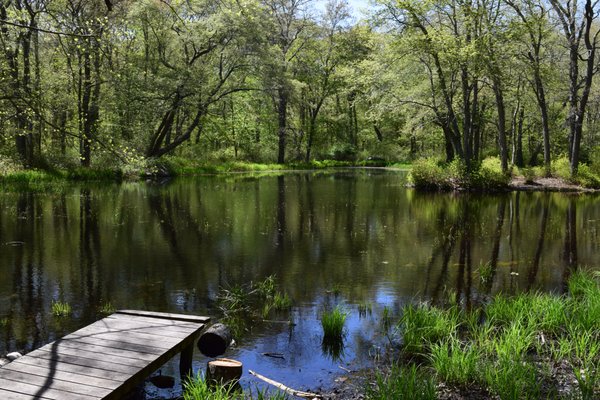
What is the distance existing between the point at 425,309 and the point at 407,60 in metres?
24.7

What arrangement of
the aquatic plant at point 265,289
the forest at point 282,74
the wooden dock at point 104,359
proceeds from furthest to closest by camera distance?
the forest at point 282,74 < the aquatic plant at point 265,289 < the wooden dock at point 104,359

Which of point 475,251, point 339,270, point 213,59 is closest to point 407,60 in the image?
point 213,59

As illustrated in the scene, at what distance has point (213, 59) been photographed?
39.4m

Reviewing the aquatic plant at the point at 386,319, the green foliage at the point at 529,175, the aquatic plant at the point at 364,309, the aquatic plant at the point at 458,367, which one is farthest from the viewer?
the green foliage at the point at 529,175

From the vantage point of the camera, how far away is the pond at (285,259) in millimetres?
7371

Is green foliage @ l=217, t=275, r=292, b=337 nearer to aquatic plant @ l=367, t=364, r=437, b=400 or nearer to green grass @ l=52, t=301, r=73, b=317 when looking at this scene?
green grass @ l=52, t=301, r=73, b=317

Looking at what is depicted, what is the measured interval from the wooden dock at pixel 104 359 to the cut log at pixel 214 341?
0.90 ft

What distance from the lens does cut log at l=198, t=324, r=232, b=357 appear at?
6.48 m

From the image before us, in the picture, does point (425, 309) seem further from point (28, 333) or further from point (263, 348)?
point (28, 333)

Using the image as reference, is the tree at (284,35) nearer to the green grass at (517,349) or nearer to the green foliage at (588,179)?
the green foliage at (588,179)

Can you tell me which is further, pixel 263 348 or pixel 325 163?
pixel 325 163

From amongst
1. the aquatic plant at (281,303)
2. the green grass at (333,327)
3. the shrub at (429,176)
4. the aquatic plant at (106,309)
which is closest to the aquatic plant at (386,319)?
the green grass at (333,327)

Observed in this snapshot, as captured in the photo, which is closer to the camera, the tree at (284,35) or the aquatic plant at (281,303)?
the aquatic plant at (281,303)

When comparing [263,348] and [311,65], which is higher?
[311,65]
